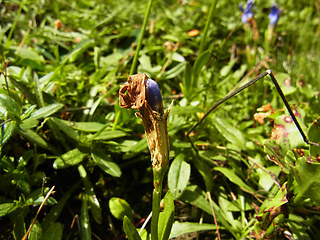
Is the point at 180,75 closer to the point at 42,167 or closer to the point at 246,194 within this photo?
the point at 246,194

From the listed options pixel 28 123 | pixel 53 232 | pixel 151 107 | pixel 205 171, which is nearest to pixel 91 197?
pixel 53 232

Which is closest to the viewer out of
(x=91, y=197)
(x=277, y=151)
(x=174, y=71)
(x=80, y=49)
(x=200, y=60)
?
(x=277, y=151)

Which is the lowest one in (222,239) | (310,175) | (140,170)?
(222,239)

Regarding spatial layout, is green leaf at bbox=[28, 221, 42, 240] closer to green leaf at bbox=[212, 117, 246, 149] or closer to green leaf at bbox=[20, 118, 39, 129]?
green leaf at bbox=[20, 118, 39, 129]

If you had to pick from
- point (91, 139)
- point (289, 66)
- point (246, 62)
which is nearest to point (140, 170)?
point (91, 139)

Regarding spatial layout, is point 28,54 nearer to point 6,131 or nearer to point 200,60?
point 6,131

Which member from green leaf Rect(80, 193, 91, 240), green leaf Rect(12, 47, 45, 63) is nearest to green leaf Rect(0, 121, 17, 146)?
green leaf Rect(80, 193, 91, 240)
